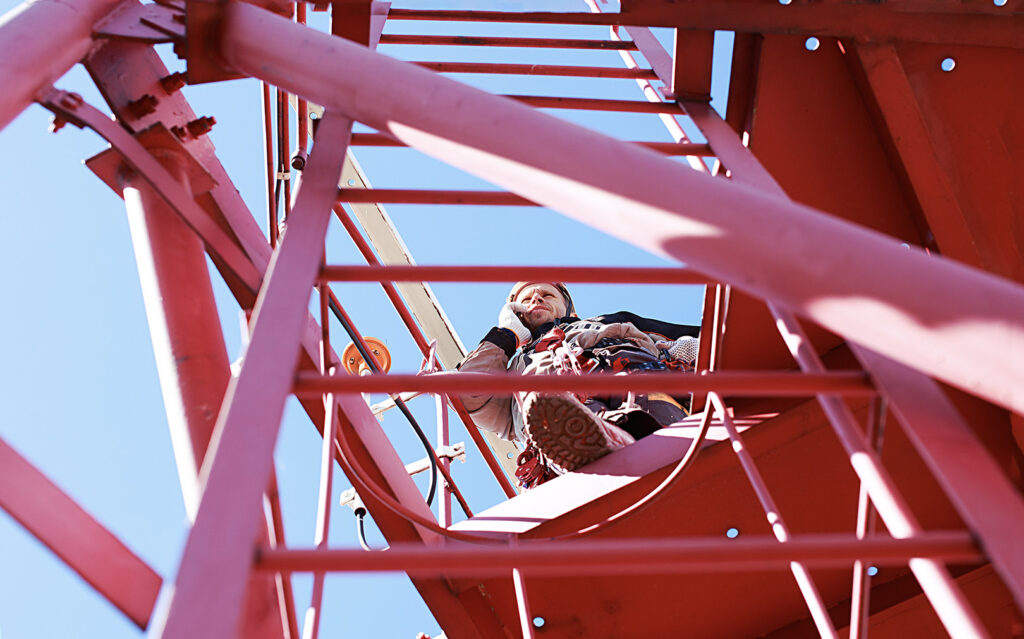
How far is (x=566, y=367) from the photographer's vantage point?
592cm

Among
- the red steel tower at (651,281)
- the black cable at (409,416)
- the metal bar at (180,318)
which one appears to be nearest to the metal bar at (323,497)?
the red steel tower at (651,281)

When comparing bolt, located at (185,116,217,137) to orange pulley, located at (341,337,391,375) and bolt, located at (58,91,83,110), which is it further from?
orange pulley, located at (341,337,391,375)

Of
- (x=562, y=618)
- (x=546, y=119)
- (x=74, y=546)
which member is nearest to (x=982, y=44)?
(x=546, y=119)

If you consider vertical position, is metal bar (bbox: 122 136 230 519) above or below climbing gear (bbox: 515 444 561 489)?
below

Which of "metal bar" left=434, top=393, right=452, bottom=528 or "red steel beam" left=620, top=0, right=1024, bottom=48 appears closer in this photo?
"red steel beam" left=620, top=0, right=1024, bottom=48

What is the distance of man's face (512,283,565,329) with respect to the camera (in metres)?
7.99

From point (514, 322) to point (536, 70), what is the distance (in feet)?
12.8

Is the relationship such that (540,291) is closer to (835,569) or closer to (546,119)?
(835,569)

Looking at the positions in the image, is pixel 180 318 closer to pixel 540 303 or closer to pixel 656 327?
pixel 540 303

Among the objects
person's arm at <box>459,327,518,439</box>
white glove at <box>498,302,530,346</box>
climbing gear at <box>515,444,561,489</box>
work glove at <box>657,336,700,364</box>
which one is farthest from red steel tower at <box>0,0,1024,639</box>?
work glove at <box>657,336,700,364</box>

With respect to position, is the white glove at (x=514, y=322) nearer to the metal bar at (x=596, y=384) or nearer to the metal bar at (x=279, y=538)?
the metal bar at (x=279, y=538)

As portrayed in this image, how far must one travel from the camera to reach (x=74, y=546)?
6.73 feet

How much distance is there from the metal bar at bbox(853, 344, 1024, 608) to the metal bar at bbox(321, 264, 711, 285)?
630mm

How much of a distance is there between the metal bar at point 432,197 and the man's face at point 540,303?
500cm
